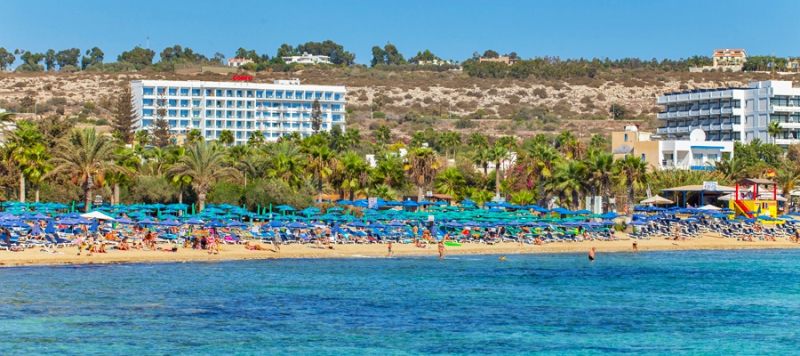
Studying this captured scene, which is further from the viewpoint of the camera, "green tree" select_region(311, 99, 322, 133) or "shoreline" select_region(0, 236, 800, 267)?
"green tree" select_region(311, 99, 322, 133)

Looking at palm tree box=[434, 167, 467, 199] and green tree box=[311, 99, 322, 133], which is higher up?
green tree box=[311, 99, 322, 133]

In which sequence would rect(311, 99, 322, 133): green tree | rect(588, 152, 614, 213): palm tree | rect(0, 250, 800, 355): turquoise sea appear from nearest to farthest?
1. rect(0, 250, 800, 355): turquoise sea
2. rect(588, 152, 614, 213): palm tree
3. rect(311, 99, 322, 133): green tree

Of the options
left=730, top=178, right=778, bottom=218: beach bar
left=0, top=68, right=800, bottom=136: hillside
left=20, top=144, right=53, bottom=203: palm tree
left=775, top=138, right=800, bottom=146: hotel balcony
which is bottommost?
left=730, top=178, right=778, bottom=218: beach bar

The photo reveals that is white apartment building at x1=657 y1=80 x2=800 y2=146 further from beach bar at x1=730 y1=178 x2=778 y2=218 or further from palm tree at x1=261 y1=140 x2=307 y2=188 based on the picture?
palm tree at x1=261 y1=140 x2=307 y2=188

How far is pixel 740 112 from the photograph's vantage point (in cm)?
11412

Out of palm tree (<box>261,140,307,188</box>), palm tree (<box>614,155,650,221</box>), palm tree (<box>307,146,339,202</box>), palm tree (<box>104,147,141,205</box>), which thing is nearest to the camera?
palm tree (<box>104,147,141,205</box>)

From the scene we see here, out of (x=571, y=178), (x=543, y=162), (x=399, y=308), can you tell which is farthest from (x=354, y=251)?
(x=543, y=162)

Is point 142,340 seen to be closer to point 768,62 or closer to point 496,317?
point 496,317

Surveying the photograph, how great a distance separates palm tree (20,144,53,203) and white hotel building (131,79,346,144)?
75.0 m

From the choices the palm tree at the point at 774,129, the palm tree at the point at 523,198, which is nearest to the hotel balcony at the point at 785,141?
the palm tree at the point at 774,129

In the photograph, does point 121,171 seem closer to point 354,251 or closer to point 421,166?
point 354,251

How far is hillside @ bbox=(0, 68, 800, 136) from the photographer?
157 meters

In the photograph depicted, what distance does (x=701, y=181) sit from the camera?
78.5 meters

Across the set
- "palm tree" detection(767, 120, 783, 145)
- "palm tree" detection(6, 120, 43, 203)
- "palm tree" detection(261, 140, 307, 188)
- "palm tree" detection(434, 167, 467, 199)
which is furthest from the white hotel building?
"palm tree" detection(6, 120, 43, 203)
